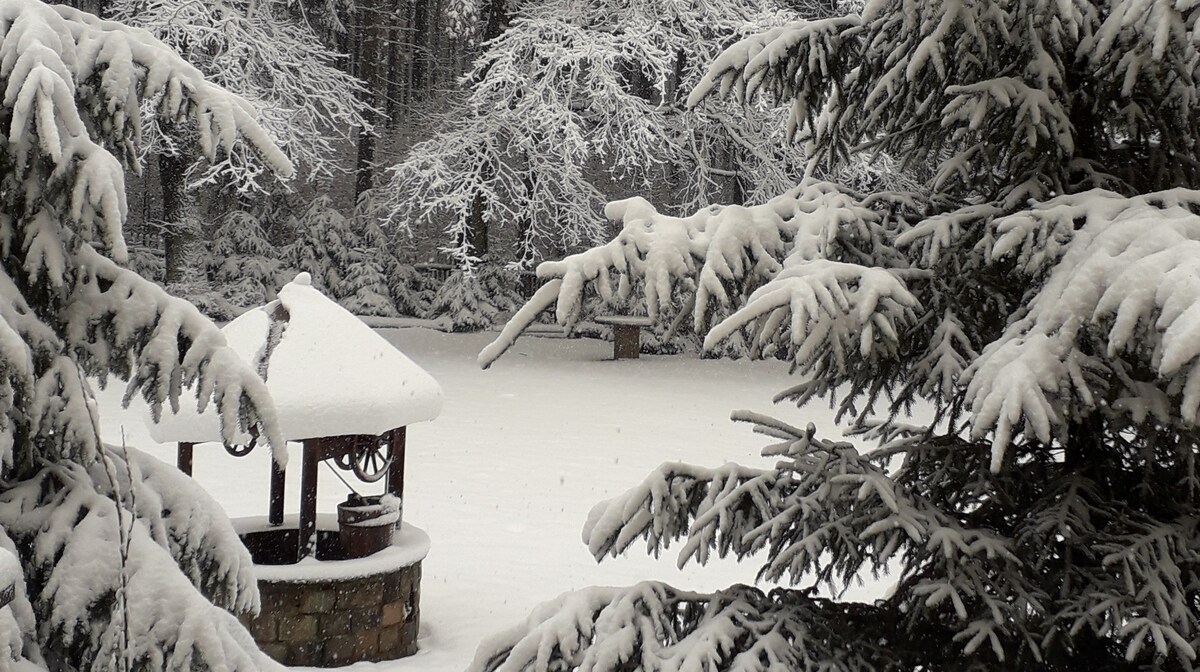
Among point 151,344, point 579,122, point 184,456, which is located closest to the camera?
point 151,344

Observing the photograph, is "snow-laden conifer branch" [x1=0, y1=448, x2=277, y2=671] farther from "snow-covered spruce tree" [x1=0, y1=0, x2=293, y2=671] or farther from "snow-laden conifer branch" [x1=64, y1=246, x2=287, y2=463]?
"snow-laden conifer branch" [x1=64, y1=246, x2=287, y2=463]

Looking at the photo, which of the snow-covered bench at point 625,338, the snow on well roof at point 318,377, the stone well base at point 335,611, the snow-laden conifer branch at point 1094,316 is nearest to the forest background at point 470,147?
the snow-covered bench at point 625,338

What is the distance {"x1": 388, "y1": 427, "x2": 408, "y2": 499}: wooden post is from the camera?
7.24 meters

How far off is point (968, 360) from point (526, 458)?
9.01m

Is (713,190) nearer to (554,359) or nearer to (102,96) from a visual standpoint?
(554,359)

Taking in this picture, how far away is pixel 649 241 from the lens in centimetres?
250

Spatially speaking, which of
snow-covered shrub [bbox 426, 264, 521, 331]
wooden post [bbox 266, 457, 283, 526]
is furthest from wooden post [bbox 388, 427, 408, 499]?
snow-covered shrub [bbox 426, 264, 521, 331]

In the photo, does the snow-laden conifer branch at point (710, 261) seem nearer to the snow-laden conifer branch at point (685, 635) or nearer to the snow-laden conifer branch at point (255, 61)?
the snow-laden conifer branch at point (685, 635)

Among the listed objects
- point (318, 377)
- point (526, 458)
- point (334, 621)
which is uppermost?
point (318, 377)

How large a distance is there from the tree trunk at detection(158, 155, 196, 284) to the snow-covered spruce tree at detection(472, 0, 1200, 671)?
649 inches

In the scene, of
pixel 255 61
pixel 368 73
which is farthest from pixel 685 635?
pixel 368 73

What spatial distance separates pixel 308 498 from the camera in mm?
6703

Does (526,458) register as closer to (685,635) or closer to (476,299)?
(476,299)

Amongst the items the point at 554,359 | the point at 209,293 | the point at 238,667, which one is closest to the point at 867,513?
the point at 238,667
